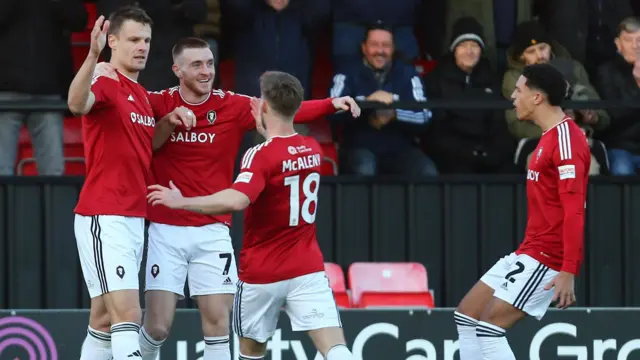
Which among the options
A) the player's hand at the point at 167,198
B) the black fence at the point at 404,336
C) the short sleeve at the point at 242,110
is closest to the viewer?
the player's hand at the point at 167,198

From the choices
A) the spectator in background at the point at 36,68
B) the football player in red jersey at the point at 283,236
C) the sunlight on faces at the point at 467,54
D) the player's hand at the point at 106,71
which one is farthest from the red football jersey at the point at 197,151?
the sunlight on faces at the point at 467,54

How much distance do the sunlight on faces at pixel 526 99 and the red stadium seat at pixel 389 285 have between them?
1.86 metres

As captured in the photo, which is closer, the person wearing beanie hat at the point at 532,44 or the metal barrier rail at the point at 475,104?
the metal barrier rail at the point at 475,104

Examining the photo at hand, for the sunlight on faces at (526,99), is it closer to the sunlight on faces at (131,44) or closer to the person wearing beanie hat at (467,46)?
the sunlight on faces at (131,44)

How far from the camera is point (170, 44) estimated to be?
10.3 meters

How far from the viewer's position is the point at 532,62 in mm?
10695

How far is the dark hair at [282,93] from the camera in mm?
7555

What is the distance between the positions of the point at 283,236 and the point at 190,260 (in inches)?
38.3

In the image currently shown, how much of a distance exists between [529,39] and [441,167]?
3.47ft

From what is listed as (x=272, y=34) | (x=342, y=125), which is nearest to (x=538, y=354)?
(x=342, y=125)

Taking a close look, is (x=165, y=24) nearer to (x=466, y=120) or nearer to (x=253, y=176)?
(x=466, y=120)

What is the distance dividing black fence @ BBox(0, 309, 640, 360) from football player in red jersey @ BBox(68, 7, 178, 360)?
1504 mm

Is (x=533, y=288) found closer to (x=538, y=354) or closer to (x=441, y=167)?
(x=538, y=354)

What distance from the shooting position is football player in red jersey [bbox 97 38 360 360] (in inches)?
331
